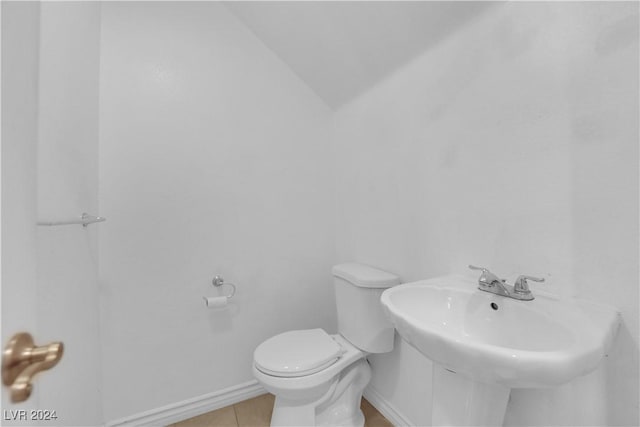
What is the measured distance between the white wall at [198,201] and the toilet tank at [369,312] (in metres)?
0.46

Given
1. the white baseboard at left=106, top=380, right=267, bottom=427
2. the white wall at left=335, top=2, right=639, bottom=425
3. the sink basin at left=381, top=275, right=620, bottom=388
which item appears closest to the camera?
the sink basin at left=381, top=275, right=620, bottom=388

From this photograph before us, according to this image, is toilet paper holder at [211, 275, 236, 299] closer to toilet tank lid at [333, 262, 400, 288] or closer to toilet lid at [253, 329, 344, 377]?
toilet lid at [253, 329, 344, 377]

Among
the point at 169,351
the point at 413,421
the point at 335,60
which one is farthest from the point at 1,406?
the point at 335,60

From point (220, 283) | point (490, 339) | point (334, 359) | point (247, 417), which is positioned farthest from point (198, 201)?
point (490, 339)

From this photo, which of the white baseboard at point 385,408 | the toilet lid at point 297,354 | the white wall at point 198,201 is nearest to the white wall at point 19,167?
the toilet lid at point 297,354

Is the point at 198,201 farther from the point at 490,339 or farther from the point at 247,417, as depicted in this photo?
the point at 490,339

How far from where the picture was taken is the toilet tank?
1381mm

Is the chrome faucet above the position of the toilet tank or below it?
above

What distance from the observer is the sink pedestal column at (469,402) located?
816 millimetres

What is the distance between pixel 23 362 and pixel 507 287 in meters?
1.07

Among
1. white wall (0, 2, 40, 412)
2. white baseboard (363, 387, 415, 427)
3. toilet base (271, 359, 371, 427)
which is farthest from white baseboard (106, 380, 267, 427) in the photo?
white wall (0, 2, 40, 412)

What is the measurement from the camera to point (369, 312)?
1.40 metres

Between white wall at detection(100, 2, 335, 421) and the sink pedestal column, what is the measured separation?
109 cm

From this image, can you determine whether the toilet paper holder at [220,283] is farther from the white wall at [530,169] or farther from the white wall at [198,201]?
the white wall at [530,169]
